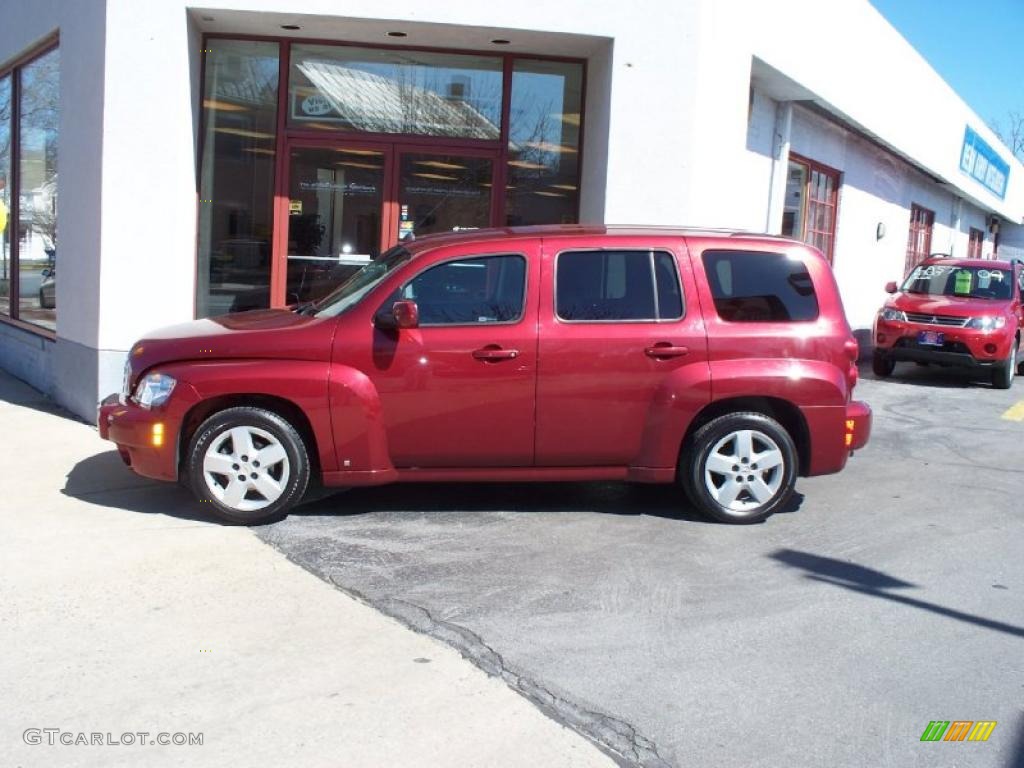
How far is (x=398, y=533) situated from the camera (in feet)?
19.2

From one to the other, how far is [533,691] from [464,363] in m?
2.42

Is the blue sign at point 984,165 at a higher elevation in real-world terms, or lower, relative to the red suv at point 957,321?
higher

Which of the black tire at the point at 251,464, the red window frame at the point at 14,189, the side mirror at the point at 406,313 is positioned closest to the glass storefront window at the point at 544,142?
the side mirror at the point at 406,313

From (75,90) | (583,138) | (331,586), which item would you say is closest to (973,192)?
(583,138)

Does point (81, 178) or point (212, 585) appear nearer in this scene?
point (212, 585)

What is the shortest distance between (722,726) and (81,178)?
7786mm

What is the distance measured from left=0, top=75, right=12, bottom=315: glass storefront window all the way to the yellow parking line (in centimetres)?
1179

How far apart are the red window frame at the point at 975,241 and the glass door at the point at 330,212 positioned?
81.3ft

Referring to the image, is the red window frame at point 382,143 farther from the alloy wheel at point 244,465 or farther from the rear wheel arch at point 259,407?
the alloy wheel at point 244,465

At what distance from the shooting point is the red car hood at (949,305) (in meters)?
13.0

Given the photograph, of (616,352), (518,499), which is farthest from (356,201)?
(616,352)

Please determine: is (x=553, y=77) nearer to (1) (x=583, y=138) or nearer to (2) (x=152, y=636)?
(1) (x=583, y=138)

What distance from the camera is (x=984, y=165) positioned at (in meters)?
26.0

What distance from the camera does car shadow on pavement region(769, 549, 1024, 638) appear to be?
4738mm
